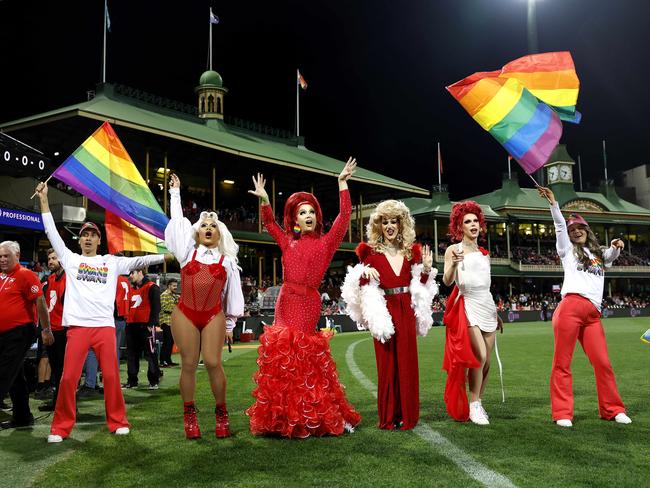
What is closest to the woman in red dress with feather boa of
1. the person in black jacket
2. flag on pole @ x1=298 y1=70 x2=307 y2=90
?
the person in black jacket

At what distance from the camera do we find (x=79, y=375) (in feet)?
18.5

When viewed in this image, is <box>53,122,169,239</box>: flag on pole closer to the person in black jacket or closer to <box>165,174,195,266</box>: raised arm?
the person in black jacket

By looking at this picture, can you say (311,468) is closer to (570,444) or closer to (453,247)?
(570,444)

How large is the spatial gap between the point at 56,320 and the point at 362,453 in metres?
5.11

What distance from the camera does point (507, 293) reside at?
5288cm

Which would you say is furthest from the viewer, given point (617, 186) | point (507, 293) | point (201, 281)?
point (617, 186)

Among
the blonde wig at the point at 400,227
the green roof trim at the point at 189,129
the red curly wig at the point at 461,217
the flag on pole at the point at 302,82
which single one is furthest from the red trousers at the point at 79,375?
the flag on pole at the point at 302,82

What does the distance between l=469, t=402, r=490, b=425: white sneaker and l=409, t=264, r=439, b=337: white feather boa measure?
91 cm

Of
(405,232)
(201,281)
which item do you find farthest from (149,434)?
(405,232)

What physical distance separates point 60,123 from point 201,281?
2273cm

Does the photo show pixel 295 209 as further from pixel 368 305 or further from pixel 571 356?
pixel 571 356

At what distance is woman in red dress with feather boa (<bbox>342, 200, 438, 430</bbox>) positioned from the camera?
5.54 meters

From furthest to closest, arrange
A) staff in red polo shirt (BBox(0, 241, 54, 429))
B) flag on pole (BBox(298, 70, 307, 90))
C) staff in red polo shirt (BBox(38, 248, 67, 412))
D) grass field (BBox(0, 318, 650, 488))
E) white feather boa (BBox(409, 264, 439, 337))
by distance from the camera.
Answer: flag on pole (BBox(298, 70, 307, 90)) < staff in red polo shirt (BBox(38, 248, 67, 412)) < staff in red polo shirt (BBox(0, 241, 54, 429)) < white feather boa (BBox(409, 264, 439, 337)) < grass field (BBox(0, 318, 650, 488))

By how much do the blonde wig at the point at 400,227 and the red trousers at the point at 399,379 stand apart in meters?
0.72
